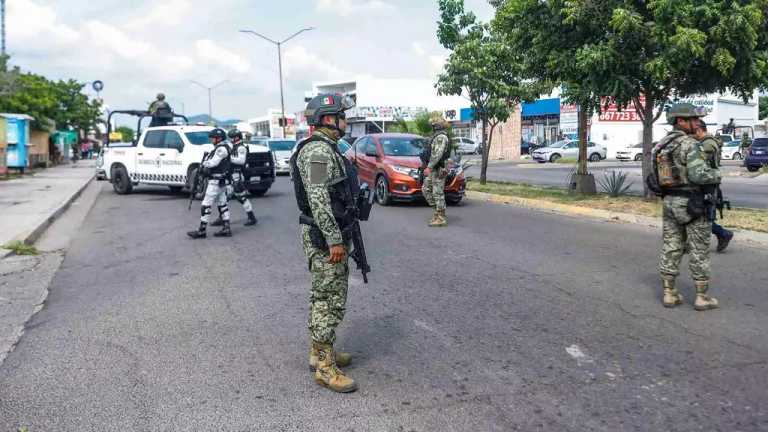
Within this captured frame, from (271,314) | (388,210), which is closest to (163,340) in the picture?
(271,314)

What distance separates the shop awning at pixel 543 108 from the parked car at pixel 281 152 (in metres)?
27.5

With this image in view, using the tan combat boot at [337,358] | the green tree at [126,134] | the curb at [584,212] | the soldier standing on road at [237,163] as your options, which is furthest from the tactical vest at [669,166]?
the green tree at [126,134]

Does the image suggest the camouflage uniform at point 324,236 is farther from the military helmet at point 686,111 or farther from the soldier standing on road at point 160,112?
the soldier standing on road at point 160,112

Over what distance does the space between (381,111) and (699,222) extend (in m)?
58.6

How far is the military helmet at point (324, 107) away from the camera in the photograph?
14.4 ft

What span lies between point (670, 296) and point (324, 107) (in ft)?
12.0

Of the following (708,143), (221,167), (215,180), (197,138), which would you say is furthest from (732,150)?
(708,143)

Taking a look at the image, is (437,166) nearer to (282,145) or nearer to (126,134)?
(282,145)

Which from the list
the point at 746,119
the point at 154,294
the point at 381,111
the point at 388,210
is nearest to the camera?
the point at 154,294

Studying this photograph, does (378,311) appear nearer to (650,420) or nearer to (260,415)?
(260,415)

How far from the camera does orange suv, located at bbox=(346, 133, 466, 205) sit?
1450 cm

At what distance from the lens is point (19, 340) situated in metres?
5.60

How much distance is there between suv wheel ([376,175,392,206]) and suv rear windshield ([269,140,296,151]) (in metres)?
12.8

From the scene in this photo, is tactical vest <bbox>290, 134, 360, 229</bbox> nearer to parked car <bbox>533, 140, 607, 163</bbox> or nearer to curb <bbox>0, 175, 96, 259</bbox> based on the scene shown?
curb <bbox>0, 175, 96, 259</bbox>
